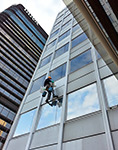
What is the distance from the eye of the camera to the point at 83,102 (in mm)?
7277

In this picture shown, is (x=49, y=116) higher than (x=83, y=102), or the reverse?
(x=83, y=102)

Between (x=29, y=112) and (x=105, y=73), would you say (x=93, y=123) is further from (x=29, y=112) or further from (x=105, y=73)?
(x=29, y=112)

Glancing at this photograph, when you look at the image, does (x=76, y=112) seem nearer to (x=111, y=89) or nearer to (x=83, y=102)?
(x=83, y=102)

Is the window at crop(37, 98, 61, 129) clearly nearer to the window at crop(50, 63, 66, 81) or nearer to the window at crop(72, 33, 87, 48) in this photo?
the window at crop(50, 63, 66, 81)

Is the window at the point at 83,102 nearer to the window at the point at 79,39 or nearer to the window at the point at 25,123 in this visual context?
the window at the point at 25,123

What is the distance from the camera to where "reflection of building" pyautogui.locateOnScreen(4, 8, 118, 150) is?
18.3 ft

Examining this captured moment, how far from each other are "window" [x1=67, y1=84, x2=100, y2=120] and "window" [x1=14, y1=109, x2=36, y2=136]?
10.9 feet

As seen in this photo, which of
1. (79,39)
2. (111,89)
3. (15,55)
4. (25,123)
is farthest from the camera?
(15,55)

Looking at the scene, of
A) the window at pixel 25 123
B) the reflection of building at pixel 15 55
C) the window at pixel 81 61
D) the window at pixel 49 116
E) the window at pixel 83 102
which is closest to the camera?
the window at pixel 83 102

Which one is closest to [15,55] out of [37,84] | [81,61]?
[37,84]

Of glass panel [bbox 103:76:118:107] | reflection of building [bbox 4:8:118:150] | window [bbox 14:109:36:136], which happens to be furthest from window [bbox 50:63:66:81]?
glass panel [bbox 103:76:118:107]

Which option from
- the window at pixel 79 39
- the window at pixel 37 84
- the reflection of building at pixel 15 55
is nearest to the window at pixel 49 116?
the window at pixel 37 84

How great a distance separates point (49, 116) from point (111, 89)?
409 cm

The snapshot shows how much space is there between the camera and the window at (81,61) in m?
9.84
